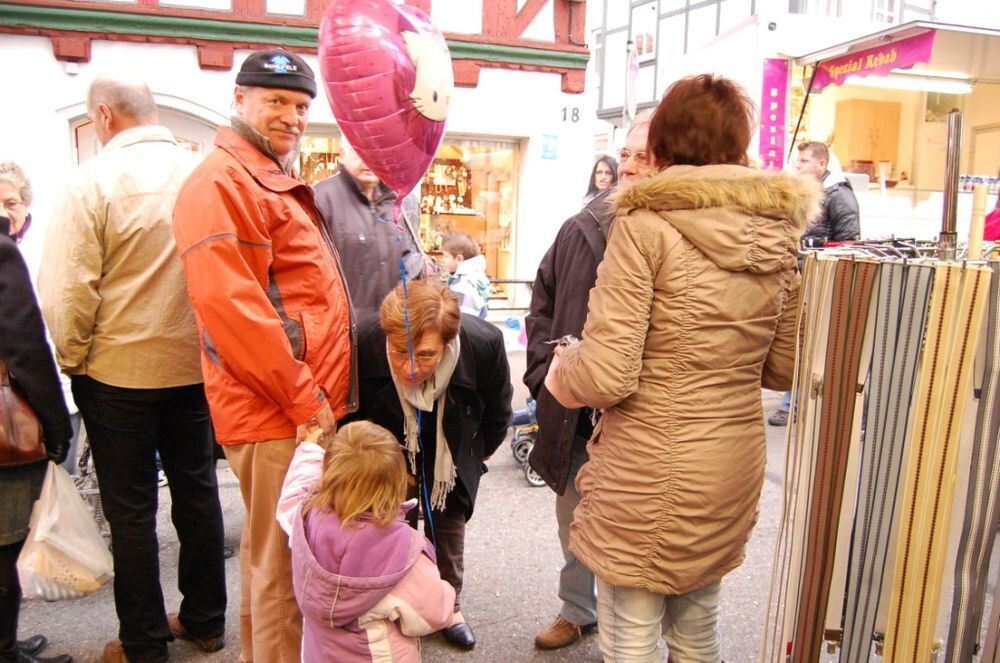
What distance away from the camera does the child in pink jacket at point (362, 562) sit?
1.97 metres

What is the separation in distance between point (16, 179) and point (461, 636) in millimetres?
2529

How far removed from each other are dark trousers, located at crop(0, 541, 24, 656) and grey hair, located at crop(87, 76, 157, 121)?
1.46 meters

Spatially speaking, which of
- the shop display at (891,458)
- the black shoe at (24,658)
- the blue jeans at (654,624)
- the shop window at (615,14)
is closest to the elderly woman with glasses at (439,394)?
the blue jeans at (654,624)

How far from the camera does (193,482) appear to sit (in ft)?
9.18

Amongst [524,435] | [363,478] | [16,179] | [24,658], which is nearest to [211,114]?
[16,179]

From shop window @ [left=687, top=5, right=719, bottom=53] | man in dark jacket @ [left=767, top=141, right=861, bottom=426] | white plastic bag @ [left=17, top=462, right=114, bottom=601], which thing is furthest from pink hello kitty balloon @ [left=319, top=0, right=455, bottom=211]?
shop window @ [left=687, top=5, right=719, bottom=53]

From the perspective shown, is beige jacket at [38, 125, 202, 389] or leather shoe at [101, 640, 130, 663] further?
leather shoe at [101, 640, 130, 663]

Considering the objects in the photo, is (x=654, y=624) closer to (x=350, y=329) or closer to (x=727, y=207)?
(x=727, y=207)

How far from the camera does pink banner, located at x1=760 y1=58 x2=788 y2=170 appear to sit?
732 cm

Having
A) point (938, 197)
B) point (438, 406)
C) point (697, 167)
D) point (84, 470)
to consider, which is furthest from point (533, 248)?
point (697, 167)

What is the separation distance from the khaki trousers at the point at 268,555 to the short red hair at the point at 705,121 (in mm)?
1416

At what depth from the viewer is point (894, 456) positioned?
1.66 meters

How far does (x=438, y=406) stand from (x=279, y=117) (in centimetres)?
105

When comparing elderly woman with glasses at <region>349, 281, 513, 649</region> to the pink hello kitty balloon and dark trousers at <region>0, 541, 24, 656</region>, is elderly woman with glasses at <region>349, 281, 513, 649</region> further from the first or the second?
dark trousers at <region>0, 541, 24, 656</region>
